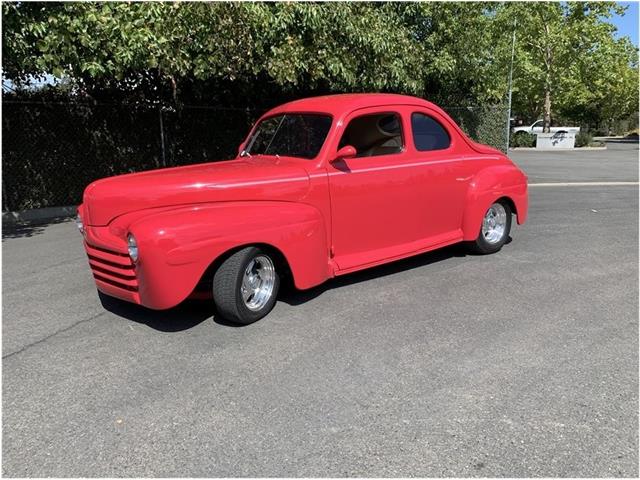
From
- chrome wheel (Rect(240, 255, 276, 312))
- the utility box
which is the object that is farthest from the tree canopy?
the utility box

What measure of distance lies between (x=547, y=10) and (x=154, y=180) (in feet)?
97.5

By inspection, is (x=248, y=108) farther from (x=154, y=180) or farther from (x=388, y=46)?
(x=154, y=180)

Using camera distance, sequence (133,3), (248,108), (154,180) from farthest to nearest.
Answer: (248,108)
(133,3)
(154,180)

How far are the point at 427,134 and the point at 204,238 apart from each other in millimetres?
2826

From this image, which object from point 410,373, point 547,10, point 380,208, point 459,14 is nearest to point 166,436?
point 410,373

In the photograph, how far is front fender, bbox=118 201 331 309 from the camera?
378cm

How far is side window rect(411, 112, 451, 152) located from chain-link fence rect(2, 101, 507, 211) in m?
7.20

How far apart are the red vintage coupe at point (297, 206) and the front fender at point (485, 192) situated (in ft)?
0.05

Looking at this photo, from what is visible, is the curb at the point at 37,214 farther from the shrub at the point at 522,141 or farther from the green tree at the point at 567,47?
the shrub at the point at 522,141

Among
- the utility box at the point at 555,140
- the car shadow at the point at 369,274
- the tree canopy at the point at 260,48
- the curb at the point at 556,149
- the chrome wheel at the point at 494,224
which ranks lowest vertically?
the curb at the point at 556,149

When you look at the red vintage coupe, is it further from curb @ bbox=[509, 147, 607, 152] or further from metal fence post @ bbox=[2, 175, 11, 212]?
curb @ bbox=[509, 147, 607, 152]

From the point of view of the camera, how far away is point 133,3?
816cm

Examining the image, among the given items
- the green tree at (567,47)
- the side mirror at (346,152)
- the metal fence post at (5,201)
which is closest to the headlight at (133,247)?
the side mirror at (346,152)

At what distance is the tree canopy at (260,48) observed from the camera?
25.7 feet
